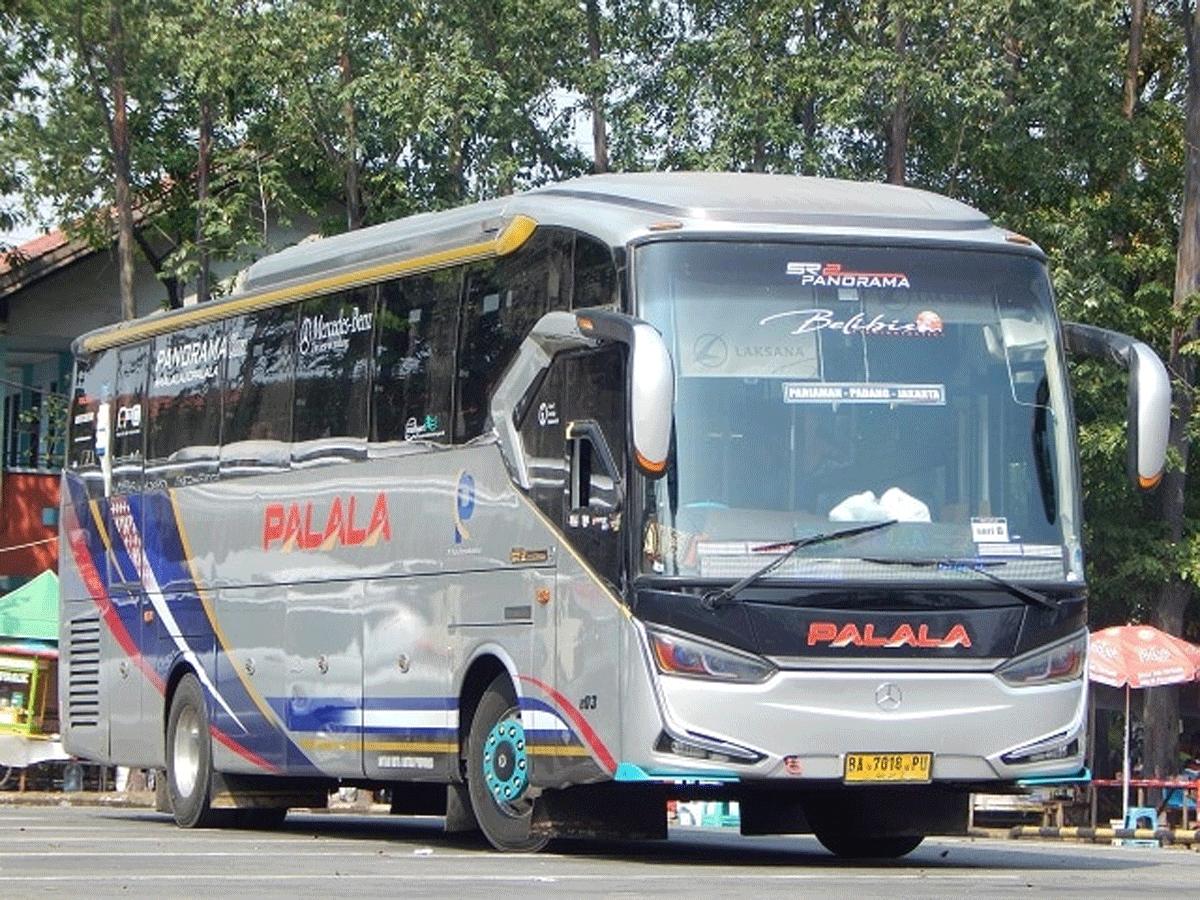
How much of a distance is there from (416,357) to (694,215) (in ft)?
9.21

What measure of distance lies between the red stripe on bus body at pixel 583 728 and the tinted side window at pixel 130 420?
7.10 meters

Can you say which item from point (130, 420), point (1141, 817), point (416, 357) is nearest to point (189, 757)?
point (130, 420)

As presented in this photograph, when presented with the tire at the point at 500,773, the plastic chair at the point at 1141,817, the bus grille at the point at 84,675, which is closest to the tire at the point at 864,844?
the tire at the point at 500,773

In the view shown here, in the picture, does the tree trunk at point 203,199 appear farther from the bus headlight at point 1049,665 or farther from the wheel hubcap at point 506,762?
the bus headlight at point 1049,665

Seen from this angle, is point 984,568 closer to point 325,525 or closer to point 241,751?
point 325,525

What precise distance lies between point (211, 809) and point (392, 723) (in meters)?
3.60

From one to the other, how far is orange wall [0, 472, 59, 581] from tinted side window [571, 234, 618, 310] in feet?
99.1

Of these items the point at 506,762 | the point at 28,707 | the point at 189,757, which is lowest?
the point at 189,757

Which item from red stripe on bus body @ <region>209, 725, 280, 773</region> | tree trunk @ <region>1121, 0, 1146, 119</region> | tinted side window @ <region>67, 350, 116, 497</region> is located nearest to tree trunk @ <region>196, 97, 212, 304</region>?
tree trunk @ <region>1121, 0, 1146, 119</region>

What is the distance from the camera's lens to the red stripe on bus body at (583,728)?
573 inches

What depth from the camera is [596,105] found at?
117 ft

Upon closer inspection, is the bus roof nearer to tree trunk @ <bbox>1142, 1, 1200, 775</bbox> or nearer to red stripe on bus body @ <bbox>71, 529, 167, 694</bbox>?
red stripe on bus body @ <bbox>71, 529, 167, 694</bbox>

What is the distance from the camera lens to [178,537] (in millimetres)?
20516

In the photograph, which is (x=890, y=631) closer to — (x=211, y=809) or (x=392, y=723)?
(x=392, y=723)
